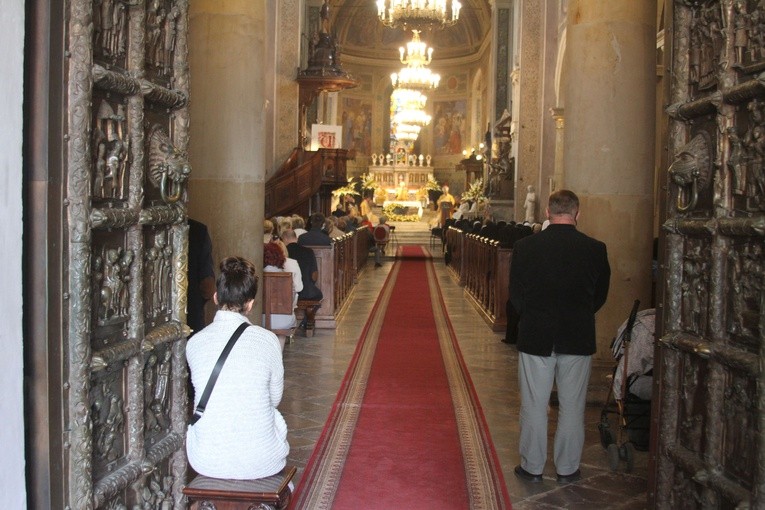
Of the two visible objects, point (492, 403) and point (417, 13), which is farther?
point (417, 13)

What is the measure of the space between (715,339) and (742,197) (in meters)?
0.57

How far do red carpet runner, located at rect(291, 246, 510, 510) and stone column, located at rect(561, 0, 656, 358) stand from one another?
1737mm

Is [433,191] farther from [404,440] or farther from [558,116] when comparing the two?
[404,440]

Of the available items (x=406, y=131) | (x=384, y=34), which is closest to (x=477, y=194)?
(x=406, y=131)

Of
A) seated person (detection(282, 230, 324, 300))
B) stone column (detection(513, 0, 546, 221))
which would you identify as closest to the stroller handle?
seated person (detection(282, 230, 324, 300))

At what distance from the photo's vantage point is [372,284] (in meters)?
20.0

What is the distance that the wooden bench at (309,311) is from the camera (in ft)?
39.4

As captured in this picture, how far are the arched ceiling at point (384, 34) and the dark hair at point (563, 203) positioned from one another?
1365 inches

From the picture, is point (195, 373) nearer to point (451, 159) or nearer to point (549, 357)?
point (549, 357)

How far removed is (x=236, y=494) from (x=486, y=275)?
1110 cm

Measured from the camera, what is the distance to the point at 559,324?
573cm

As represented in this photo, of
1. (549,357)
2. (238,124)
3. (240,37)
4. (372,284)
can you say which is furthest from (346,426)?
(372,284)

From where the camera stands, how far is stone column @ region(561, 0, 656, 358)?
7879 mm

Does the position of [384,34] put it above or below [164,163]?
above
